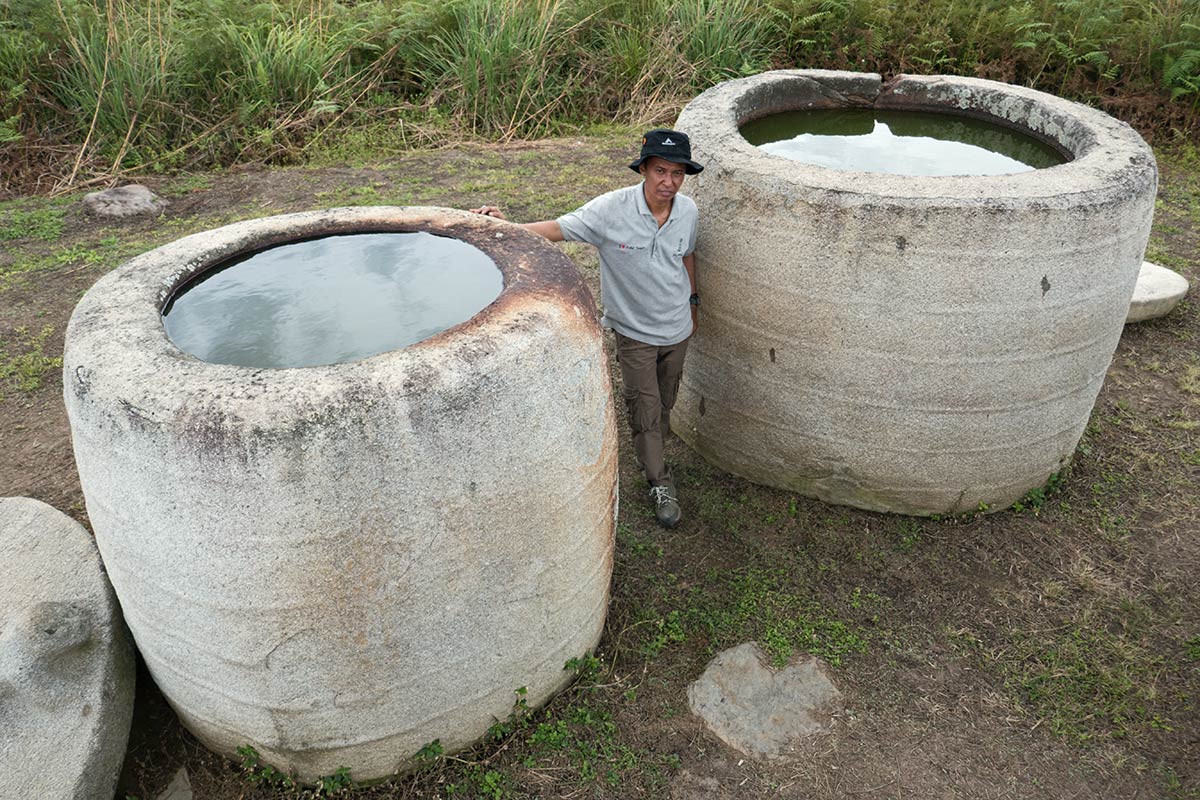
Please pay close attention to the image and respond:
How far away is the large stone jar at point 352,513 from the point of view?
2.19 m

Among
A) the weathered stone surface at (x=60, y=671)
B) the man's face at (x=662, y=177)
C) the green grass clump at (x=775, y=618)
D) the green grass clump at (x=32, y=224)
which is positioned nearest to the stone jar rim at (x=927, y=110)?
the man's face at (x=662, y=177)

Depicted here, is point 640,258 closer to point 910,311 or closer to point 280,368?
point 910,311

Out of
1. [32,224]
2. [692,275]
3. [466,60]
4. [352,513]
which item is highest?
[352,513]

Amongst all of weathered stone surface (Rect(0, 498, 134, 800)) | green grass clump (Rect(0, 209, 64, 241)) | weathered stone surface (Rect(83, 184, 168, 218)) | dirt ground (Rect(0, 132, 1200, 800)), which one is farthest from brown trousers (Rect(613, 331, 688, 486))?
green grass clump (Rect(0, 209, 64, 241))

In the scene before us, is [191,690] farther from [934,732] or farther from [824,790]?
[934,732]

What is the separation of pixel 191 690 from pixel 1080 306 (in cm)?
326

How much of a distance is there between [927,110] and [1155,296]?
1945 mm

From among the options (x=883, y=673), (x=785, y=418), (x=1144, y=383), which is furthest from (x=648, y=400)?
(x=1144, y=383)

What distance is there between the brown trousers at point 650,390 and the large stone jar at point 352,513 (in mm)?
805

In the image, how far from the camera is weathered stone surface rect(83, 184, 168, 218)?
636 centimetres

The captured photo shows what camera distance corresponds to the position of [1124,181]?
3.27m

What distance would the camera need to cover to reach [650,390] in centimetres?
368

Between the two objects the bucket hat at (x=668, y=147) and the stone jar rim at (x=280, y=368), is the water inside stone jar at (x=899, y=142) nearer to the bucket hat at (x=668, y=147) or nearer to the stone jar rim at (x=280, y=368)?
the bucket hat at (x=668, y=147)

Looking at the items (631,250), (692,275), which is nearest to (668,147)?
(631,250)
